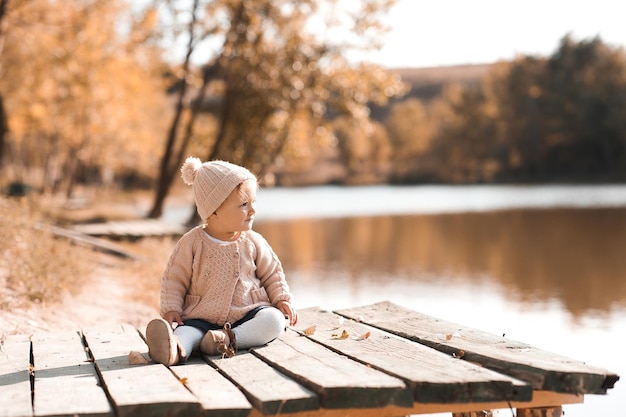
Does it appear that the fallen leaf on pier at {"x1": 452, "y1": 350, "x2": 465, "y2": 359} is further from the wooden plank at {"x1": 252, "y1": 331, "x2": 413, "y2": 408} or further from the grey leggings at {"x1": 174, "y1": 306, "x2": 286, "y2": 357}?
the grey leggings at {"x1": 174, "y1": 306, "x2": 286, "y2": 357}

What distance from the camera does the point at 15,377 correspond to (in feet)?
14.6

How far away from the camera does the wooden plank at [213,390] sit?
3814 mm

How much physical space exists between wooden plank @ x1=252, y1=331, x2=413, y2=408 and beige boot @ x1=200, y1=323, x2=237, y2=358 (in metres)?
0.16

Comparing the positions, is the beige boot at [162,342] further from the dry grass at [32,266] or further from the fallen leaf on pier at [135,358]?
the dry grass at [32,266]

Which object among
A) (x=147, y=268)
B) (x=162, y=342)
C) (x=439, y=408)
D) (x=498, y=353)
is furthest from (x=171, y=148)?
(x=439, y=408)

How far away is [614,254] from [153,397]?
16343 millimetres

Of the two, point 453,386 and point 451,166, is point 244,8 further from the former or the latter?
point 451,166

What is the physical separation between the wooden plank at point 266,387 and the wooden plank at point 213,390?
43mm

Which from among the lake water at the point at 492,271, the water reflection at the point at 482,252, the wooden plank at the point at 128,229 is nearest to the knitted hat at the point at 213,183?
the lake water at the point at 492,271

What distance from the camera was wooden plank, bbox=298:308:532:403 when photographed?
4.05 meters

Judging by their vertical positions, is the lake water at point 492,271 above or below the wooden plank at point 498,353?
below

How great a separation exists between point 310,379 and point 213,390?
0.45 metres

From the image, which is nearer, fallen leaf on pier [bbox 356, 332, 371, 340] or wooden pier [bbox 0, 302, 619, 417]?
wooden pier [bbox 0, 302, 619, 417]

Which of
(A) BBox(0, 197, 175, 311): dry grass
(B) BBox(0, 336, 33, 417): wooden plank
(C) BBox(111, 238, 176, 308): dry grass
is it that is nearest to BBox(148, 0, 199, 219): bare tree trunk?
(C) BBox(111, 238, 176, 308): dry grass
